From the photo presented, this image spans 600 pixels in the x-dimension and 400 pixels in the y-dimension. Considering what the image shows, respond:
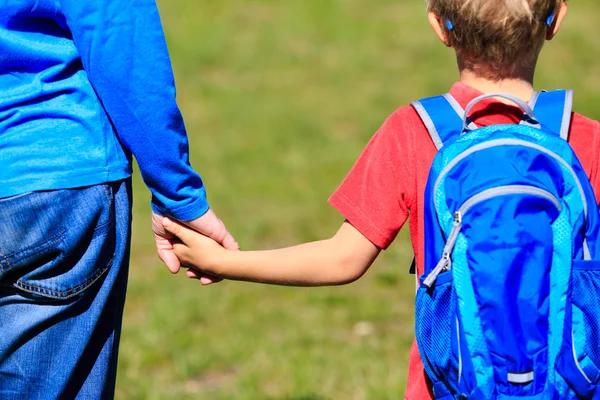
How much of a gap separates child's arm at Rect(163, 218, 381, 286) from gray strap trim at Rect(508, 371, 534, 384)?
20.3 inches

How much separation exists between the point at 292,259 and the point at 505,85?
704 mm

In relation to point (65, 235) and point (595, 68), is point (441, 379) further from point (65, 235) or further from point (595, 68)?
point (595, 68)

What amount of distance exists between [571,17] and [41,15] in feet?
28.4

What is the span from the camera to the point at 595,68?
8969mm

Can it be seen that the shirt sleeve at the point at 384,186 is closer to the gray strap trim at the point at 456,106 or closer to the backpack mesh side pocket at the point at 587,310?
the gray strap trim at the point at 456,106

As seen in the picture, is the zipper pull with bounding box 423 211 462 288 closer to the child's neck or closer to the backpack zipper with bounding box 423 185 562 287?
the backpack zipper with bounding box 423 185 562 287

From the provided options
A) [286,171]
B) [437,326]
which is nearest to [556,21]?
[437,326]

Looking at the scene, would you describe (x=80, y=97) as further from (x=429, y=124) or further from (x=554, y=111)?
(x=554, y=111)

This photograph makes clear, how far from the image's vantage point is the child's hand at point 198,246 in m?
2.67

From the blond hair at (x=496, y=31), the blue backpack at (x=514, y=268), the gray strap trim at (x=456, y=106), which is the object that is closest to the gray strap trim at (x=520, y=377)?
the blue backpack at (x=514, y=268)

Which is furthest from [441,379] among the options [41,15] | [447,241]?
[41,15]

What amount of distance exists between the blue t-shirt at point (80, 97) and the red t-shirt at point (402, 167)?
473 millimetres

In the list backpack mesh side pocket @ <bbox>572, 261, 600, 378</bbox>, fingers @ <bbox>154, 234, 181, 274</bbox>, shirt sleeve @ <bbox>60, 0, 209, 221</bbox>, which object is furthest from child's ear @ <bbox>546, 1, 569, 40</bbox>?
fingers @ <bbox>154, 234, 181, 274</bbox>

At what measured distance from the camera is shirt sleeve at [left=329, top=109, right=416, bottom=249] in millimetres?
2404
